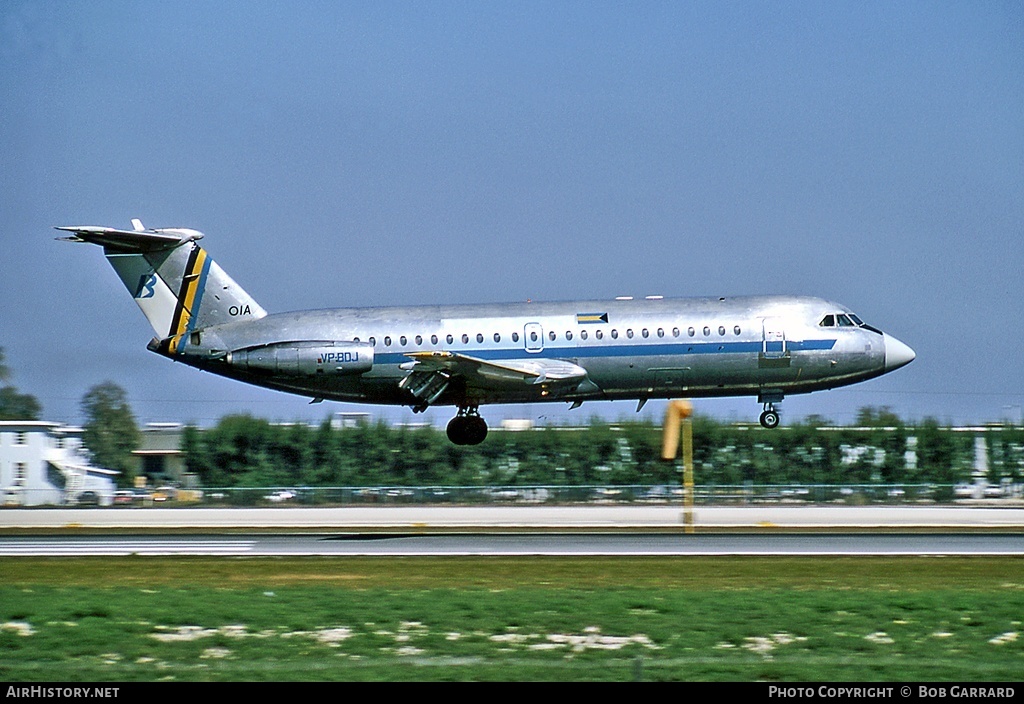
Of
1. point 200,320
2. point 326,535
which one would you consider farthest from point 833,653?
point 200,320

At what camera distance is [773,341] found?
43344 mm

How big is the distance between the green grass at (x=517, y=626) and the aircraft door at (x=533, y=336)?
1736cm

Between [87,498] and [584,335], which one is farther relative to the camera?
[87,498]

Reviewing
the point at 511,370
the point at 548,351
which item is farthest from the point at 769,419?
the point at 511,370

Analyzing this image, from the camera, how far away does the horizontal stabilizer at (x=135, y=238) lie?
4719cm

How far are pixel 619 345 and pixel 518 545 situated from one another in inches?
463

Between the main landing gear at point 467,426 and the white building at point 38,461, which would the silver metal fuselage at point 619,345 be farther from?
the white building at point 38,461

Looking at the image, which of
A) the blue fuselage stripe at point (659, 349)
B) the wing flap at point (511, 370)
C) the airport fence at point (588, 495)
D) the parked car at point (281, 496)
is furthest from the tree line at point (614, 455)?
the wing flap at point (511, 370)

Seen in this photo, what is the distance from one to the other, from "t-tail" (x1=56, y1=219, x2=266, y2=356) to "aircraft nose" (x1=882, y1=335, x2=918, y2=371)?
22.4m

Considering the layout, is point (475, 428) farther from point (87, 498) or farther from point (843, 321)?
point (87, 498)

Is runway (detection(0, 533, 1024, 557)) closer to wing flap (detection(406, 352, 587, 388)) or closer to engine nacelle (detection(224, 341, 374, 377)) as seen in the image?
wing flap (detection(406, 352, 587, 388))

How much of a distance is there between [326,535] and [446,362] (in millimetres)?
7546
